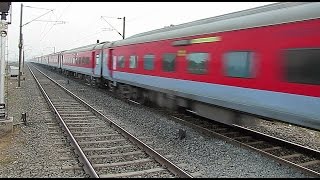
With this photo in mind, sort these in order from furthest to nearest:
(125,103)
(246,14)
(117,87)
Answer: (117,87) → (125,103) → (246,14)

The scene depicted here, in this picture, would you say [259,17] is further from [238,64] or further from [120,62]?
[120,62]

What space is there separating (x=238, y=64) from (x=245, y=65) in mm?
267

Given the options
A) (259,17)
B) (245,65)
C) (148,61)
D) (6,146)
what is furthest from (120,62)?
(259,17)

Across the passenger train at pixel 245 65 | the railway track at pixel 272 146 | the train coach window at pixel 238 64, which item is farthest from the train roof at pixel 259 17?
the railway track at pixel 272 146

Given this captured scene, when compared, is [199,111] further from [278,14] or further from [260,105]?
[278,14]

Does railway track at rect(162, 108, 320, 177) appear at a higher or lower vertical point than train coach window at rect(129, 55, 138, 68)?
lower

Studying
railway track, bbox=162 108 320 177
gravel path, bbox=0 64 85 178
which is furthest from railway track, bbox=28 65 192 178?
railway track, bbox=162 108 320 177

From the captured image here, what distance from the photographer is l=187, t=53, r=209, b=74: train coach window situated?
9.72m

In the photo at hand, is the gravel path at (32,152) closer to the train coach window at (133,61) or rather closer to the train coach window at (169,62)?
the train coach window at (169,62)

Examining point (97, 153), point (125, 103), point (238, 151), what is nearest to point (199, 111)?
point (238, 151)

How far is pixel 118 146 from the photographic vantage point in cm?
858

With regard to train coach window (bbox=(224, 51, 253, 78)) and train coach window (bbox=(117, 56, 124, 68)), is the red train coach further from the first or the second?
train coach window (bbox=(117, 56, 124, 68))

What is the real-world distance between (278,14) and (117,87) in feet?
42.8

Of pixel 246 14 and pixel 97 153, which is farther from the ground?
pixel 246 14
